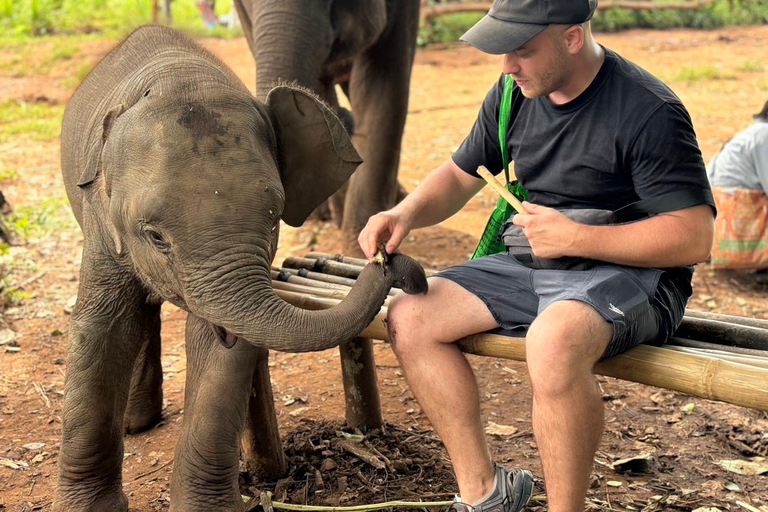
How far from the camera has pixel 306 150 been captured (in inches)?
144

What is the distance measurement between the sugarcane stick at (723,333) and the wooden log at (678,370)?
0.43 m

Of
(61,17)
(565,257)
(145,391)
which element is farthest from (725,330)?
(61,17)

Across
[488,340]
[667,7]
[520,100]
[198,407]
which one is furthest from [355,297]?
[667,7]

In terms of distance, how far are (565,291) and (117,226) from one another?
4.78 ft

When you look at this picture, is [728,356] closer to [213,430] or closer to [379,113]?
[213,430]

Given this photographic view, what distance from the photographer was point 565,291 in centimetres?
318

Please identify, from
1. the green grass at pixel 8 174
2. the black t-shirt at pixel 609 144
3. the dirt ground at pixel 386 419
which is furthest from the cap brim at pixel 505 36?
the green grass at pixel 8 174

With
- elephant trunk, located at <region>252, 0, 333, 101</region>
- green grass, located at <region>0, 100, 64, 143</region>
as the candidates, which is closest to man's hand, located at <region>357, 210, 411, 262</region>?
elephant trunk, located at <region>252, 0, 333, 101</region>

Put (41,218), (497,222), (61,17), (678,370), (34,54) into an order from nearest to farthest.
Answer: (678,370)
(497,222)
(41,218)
(34,54)
(61,17)

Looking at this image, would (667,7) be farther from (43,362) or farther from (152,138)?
(152,138)

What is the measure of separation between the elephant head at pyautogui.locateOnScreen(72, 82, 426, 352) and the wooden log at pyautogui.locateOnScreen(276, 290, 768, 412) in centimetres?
34

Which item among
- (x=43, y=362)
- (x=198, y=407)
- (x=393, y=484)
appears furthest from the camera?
(x=43, y=362)

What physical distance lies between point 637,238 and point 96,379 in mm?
1946

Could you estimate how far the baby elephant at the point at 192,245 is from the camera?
299 cm
